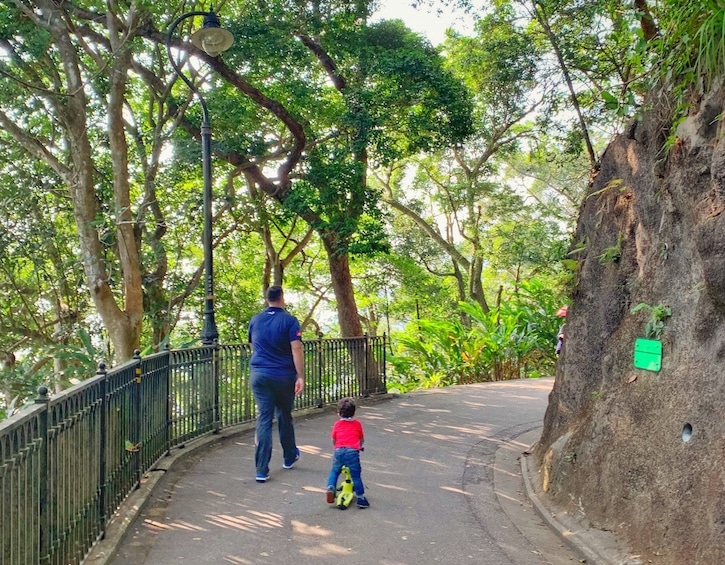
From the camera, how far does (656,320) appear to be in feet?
18.2

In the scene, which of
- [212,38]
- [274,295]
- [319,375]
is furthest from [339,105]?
[274,295]

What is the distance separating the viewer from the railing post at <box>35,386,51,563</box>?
3.83m

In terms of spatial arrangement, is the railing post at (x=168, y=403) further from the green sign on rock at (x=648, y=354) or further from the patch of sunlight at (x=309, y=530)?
the green sign on rock at (x=648, y=354)

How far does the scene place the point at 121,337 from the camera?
41.7 feet

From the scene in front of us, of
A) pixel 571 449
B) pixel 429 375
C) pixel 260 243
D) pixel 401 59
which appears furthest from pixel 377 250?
pixel 260 243

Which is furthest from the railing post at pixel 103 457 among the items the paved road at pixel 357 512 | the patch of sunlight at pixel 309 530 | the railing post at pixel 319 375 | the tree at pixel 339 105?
the tree at pixel 339 105

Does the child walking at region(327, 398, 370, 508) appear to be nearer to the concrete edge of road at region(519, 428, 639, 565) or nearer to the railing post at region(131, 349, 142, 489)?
the concrete edge of road at region(519, 428, 639, 565)

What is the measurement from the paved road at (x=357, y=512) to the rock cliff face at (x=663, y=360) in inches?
28.9

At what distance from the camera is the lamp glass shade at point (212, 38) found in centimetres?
974

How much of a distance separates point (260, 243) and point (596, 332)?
18.8 meters

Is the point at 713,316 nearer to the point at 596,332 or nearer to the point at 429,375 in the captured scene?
the point at 596,332

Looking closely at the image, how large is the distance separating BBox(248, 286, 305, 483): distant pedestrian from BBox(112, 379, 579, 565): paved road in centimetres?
45

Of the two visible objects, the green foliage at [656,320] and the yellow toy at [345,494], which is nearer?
the green foliage at [656,320]

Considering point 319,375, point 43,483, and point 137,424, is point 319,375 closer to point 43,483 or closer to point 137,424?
point 137,424
